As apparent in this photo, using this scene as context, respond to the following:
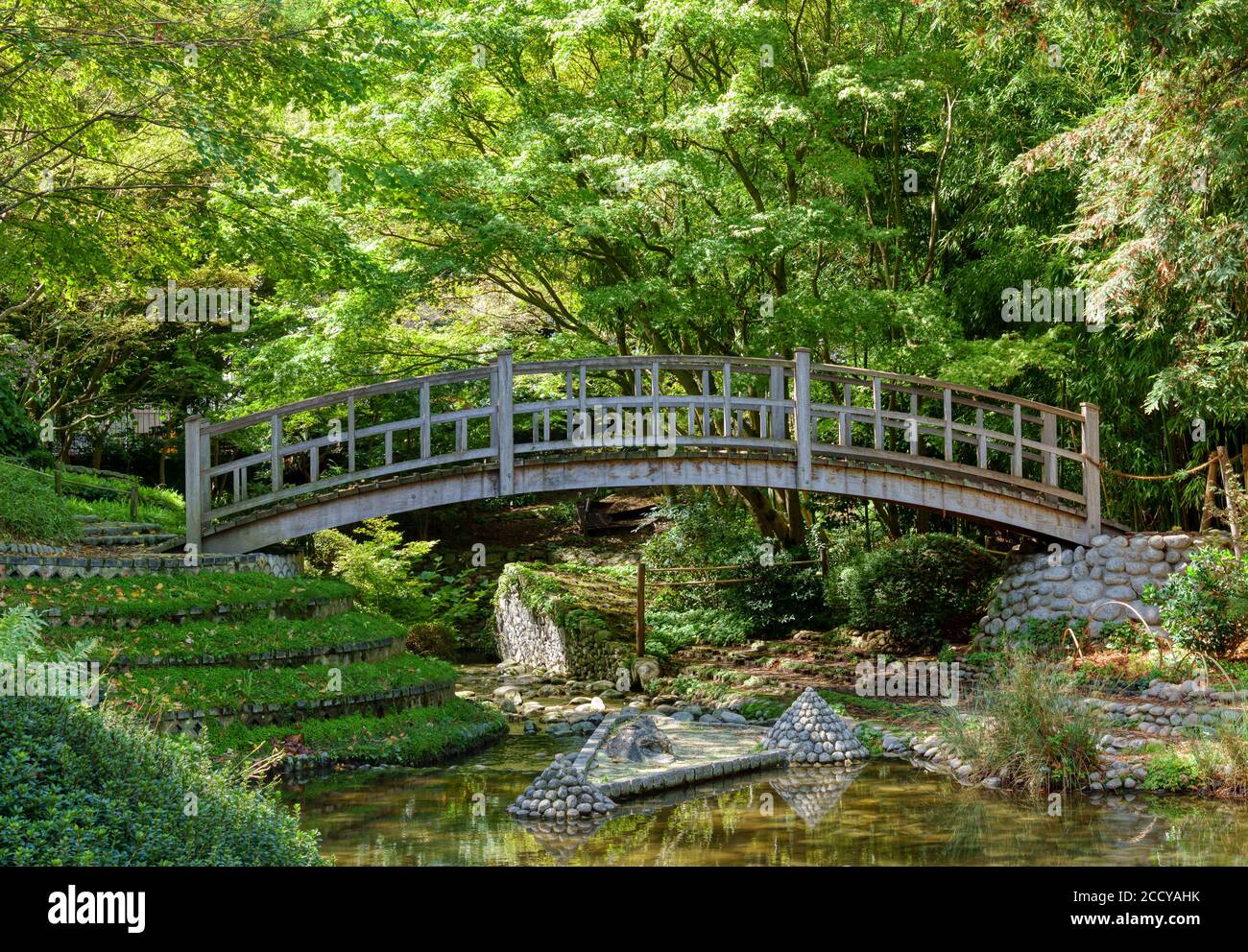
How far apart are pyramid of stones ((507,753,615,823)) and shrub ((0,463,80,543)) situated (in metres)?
6.11

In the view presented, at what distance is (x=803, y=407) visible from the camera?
14.4 meters

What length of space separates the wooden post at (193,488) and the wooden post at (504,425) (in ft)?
10.3

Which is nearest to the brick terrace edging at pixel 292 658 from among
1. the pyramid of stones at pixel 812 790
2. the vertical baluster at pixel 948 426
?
the pyramid of stones at pixel 812 790

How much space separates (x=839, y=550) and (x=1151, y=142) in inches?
279

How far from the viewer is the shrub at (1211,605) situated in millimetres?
12148

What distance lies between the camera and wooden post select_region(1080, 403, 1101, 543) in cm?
1446

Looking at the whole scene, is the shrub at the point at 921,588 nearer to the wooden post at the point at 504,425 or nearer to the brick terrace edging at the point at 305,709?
the wooden post at the point at 504,425

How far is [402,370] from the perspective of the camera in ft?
53.9

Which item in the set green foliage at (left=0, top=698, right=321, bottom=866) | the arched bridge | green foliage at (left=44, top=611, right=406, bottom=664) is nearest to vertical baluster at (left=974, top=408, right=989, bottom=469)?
the arched bridge

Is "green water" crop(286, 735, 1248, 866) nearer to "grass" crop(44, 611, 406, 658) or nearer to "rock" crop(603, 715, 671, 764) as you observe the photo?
"rock" crop(603, 715, 671, 764)

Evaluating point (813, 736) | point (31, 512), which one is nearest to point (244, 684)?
point (31, 512)
